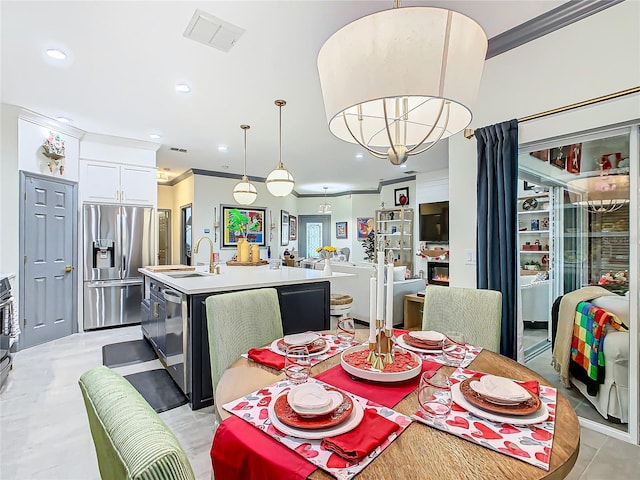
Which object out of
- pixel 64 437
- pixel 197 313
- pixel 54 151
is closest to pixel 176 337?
pixel 197 313

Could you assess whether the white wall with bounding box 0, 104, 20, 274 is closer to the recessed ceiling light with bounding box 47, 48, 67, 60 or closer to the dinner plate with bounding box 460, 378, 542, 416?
the recessed ceiling light with bounding box 47, 48, 67, 60

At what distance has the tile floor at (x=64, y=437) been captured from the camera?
1.83m

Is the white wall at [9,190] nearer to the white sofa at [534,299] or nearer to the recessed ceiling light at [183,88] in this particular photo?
the recessed ceiling light at [183,88]

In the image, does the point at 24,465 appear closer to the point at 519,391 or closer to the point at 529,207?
the point at 519,391

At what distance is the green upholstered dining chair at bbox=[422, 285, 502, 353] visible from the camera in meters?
1.81

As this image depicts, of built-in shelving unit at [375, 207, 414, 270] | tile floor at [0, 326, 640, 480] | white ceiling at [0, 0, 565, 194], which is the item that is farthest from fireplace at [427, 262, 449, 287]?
tile floor at [0, 326, 640, 480]

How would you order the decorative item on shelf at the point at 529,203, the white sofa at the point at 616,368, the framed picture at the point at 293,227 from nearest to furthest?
→ the white sofa at the point at 616,368
the decorative item on shelf at the point at 529,203
the framed picture at the point at 293,227

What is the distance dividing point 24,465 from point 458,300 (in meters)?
2.71

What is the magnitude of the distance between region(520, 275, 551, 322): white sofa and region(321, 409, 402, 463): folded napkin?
229 centimetres

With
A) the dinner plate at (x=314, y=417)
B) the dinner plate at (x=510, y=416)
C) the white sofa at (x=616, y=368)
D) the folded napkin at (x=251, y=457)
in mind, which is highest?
the dinner plate at (x=314, y=417)

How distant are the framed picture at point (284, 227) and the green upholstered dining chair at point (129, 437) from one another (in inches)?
315

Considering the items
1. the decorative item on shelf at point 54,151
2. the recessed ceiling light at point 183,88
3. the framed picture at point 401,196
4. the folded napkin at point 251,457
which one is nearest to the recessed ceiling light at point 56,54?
the recessed ceiling light at point 183,88

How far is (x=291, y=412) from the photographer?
3.08 ft

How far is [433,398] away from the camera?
1009 mm
